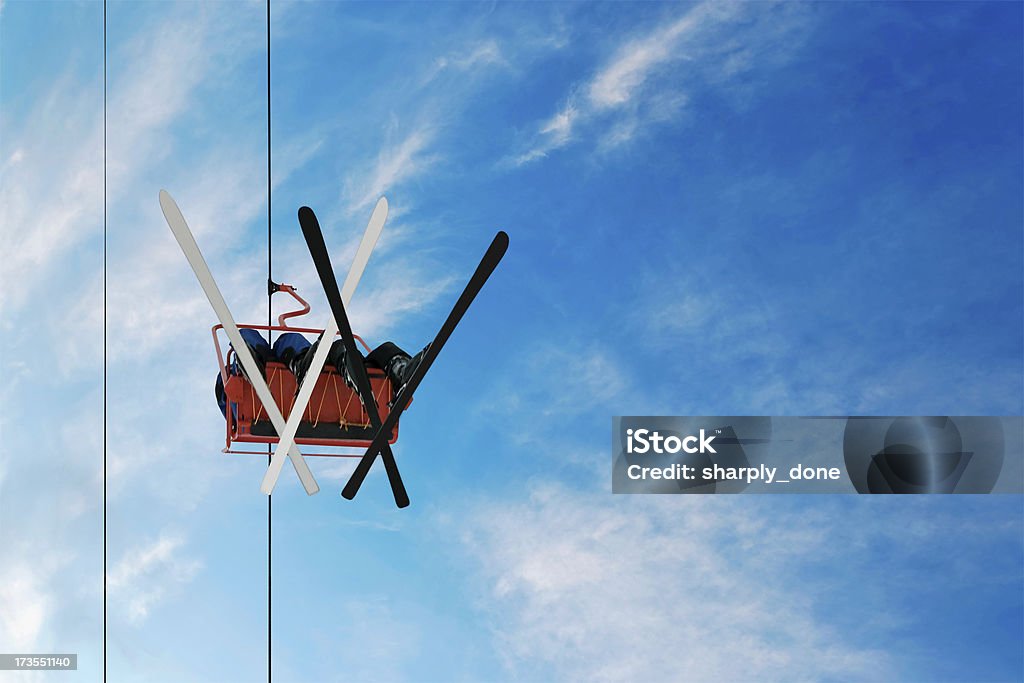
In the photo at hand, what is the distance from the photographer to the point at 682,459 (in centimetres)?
763

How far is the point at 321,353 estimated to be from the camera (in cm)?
392

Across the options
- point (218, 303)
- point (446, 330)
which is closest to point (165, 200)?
point (218, 303)

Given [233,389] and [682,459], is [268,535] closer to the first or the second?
[233,389]

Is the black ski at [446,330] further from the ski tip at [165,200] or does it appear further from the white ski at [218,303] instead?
the ski tip at [165,200]

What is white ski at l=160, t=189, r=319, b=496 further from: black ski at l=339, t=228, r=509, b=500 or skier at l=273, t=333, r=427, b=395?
black ski at l=339, t=228, r=509, b=500

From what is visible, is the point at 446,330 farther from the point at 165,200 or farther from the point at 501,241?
the point at 165,200

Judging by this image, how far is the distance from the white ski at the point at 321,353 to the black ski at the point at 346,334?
0.05 meters

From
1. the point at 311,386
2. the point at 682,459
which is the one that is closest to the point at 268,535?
the point at 311,386

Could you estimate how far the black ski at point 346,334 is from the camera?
3.40 meters

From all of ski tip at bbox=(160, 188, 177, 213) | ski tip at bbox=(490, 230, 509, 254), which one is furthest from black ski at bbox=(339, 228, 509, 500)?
ski tip at bbox=(160, 188, 177, 213)

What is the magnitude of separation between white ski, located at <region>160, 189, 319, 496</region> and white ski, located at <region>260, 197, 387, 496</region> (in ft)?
0.20

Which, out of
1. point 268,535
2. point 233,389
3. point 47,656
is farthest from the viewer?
point 47,656

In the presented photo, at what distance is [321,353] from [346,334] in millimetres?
208

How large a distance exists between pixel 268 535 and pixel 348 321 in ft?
5.26
